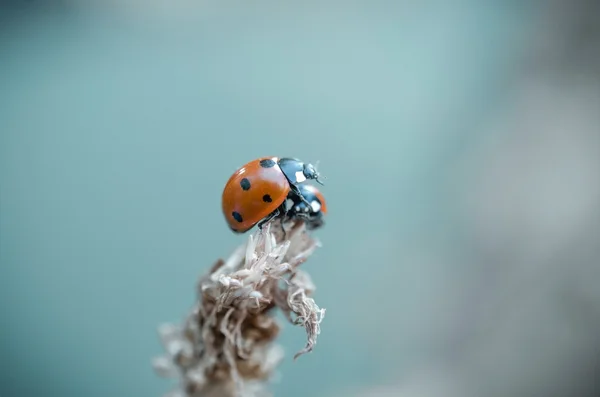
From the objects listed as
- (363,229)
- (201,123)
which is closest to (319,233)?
(363,229)

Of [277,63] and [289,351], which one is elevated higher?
[277,63]

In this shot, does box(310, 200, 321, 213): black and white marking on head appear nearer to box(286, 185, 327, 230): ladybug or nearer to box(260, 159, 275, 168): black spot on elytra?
box(286, 185, 327, 230): ladybug

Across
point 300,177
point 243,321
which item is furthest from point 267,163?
point 243,321

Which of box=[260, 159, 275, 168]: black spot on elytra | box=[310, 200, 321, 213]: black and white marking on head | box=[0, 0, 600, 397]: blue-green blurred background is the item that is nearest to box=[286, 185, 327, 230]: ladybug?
box=[310, 200, 321, 213]: black and white marking on head

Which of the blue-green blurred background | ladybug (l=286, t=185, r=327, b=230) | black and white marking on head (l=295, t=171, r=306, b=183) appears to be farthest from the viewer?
the blue-green blurred background

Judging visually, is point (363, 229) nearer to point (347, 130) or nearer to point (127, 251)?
point (347, 130)

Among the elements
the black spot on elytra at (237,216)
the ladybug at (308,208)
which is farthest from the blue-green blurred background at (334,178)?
the ladybug at (308,208)
